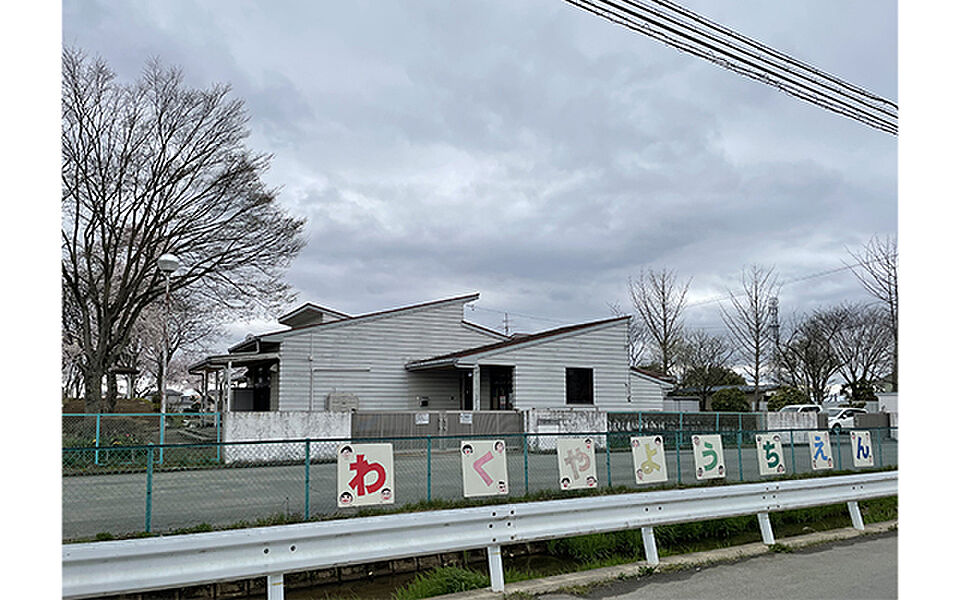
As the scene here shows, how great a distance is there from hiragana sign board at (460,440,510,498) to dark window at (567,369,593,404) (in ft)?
60.8

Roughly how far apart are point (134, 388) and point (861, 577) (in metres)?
61.1

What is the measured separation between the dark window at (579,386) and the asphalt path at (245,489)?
349 inches

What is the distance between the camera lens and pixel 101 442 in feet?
71.8

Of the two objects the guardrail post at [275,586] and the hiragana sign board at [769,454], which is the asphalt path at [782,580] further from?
the hiragana sign board at [769,454]

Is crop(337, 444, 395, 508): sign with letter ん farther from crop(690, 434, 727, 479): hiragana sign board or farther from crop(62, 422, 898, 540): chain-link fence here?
crop(690, 434, 727, 479): hiragana sign board

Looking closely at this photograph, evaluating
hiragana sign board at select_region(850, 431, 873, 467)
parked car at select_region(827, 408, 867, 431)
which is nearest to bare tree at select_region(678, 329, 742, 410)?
parked car at select_region(827, 408, 867, 431)

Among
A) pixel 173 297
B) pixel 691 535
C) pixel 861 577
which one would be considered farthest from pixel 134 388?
pixel 861 577

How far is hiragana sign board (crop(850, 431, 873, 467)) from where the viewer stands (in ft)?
47.8

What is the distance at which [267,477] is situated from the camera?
1616 centimetres

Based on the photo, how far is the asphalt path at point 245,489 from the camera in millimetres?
11477

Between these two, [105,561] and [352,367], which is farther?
[352,367]

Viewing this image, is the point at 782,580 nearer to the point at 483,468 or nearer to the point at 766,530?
→ the point at 766,530

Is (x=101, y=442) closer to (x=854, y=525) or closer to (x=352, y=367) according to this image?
(x=352, y=367)

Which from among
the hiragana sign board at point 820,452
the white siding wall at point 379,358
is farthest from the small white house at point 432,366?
the hiragana sign board at point 820,452
